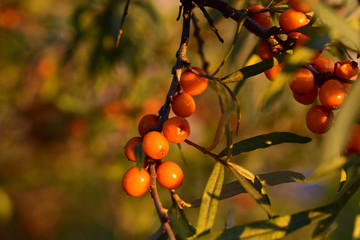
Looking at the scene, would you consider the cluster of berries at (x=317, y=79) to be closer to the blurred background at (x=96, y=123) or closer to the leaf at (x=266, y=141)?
the leaf at (x=266, y=141)

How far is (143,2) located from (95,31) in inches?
9.0

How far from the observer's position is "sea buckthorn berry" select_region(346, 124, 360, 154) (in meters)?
0.45

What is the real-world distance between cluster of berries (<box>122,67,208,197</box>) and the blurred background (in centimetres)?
93

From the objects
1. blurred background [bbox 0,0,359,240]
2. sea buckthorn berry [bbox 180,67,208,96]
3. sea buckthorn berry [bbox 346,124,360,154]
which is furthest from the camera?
blurred background [bbox 0,0,359,240]

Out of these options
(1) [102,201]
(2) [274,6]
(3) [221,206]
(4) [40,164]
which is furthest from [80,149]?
(2) [274,6]

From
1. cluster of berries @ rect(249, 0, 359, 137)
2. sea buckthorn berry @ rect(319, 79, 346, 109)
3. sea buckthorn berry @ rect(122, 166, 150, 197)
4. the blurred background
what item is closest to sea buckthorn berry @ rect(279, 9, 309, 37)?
cluster of berries @ rect(249, 0, 359, 137)

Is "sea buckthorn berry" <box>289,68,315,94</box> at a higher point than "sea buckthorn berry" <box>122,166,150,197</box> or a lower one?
higher

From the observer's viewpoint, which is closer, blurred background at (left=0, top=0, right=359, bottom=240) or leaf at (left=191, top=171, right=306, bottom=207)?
leaf at (left=191, top=171, right=306, bottom=207)

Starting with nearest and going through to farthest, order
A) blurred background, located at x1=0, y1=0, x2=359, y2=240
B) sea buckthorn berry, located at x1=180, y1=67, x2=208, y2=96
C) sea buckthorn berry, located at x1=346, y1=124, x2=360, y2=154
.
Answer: sea buckthorn berry, located at x1=346, y1=124, x2=360, y2=154, sea buckthorn berry, located at x1=180, y1=67, x2=208, y2=96, blurred background, located at x1=0, y1=0, x2=359, y2=240

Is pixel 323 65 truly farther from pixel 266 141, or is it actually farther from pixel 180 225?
pixel 180 225

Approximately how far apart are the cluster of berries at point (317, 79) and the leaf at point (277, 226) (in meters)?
0.13

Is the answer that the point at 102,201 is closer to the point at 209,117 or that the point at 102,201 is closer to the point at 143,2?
the point at 209,117

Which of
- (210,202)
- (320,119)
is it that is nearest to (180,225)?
(210,202)

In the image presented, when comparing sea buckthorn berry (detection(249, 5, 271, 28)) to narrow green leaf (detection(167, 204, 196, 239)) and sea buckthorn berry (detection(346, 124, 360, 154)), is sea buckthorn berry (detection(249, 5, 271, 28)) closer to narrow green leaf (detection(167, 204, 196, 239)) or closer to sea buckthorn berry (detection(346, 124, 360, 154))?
sea buckthorn berry (detection(346, 124, 360, 154))
